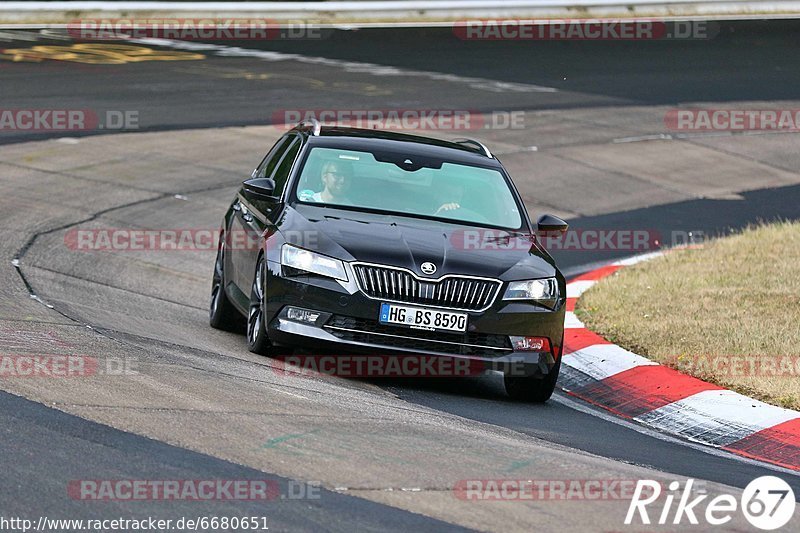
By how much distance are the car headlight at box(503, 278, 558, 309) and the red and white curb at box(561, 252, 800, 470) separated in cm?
81

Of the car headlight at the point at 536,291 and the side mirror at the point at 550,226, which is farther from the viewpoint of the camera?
the side mirror at the point at 550,226

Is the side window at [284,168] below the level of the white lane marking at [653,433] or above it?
above

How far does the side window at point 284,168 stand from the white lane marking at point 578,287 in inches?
130

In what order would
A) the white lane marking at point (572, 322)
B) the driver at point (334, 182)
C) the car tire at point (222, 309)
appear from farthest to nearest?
the white lane marking at point (572, 322), the car tire at point (222, 309), the driver at point (334, 182)

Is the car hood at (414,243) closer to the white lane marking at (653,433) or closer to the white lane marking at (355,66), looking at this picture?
A: the white lane marking at (653,433)

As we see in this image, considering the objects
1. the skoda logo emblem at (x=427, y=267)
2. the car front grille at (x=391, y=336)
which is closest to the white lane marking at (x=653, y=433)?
the car front grille at (x=391, y=336)

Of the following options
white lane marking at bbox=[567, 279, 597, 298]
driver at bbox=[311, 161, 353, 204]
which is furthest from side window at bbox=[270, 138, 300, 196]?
white lane marking at bbox=[567, 279, 597, 298]

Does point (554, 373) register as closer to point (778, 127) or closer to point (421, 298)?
point (421, 298)

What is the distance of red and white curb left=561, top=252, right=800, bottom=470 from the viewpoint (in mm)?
8039

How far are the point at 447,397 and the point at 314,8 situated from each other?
2275cm

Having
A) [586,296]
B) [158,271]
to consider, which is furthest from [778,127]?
[158,271]

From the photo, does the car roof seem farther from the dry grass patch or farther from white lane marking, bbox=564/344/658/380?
the dry grass patch

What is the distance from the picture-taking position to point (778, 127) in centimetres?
2317

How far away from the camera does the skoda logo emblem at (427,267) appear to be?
8680mm
